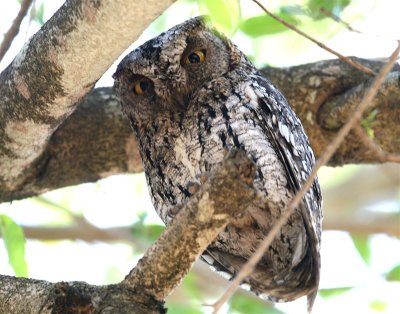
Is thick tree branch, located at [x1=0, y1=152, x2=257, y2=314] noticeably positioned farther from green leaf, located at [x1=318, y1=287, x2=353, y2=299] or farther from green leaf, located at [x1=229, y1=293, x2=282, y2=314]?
green leaf, located at [x1=318, y1=287, x2=353, y2=299]

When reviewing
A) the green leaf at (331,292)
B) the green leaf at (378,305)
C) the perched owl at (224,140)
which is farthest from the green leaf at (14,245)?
the green leaf at (378,305)

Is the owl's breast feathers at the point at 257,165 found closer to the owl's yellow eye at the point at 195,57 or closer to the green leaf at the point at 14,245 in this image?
the owl's yellow eye at the point at 195,57

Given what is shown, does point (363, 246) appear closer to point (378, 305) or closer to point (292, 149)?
point (378, 305)

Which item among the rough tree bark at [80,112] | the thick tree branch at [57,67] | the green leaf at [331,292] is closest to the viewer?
the thick tree branch at [57,67]

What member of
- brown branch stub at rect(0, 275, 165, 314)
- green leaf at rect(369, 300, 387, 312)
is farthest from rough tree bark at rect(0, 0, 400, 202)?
green leaf at rect(369, 300, 387, 312)

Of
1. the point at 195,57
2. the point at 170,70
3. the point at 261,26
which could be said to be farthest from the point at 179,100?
the point at 261,26

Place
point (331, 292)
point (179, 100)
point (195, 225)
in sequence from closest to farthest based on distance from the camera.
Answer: point (195, 225) → point (179, 100) → point (331, 292)
